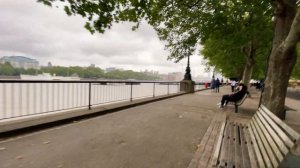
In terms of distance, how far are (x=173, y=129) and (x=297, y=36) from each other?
188 inches

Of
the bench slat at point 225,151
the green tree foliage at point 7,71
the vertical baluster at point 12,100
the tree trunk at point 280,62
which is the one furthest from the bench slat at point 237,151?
the green tree foliage at point 7,71

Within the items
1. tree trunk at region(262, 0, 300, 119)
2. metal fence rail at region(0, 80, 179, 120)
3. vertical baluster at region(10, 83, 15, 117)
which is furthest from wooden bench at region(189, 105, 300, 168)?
vertical baluster at region(10, 83, 15, 117)

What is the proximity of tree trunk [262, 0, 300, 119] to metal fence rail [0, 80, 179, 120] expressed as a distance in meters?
6.40

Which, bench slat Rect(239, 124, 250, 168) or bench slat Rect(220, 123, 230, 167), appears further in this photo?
bench slat Rect(220, 123, 230, 167)

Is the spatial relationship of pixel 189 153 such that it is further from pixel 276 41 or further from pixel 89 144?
pixel 276 41

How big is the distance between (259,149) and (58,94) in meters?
7.36

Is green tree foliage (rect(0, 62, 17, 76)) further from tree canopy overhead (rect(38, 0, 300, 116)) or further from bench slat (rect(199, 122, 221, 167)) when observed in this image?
bench slat (rect(199, 122, 221, 167))

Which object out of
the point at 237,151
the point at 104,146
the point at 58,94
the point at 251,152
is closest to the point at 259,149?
the point at 251,152

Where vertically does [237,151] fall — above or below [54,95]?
below

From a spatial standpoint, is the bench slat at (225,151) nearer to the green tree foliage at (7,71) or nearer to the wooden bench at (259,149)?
the wooden bench at (259,149)

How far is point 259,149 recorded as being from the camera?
4.27 m

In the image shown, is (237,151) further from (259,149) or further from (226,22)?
(226,22)

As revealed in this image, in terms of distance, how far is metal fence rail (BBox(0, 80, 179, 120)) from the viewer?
6.88 meters

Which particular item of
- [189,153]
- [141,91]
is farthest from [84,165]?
[141,91]
